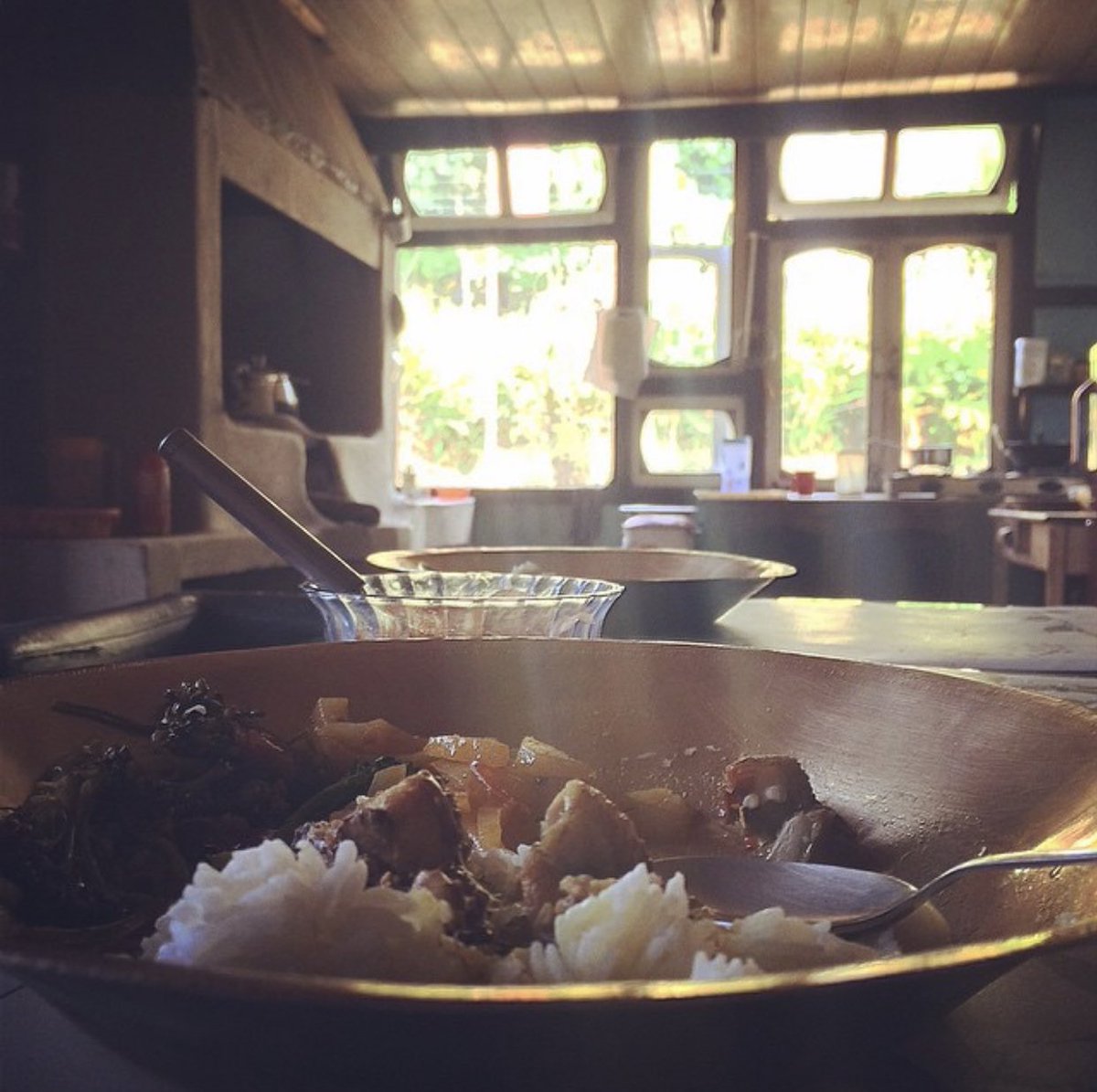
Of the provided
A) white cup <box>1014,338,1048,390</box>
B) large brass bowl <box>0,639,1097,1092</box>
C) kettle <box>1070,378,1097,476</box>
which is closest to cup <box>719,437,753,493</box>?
white cup <box>1014,338,1048,390</box>

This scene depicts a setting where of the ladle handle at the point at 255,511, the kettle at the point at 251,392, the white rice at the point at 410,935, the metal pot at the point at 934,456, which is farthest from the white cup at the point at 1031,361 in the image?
the white rice at the point at 410,935

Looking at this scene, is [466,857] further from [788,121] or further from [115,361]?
[788,121]

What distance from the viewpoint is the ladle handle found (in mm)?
1026

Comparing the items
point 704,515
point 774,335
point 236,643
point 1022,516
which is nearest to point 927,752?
point 236,643

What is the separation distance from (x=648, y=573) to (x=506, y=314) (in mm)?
5266

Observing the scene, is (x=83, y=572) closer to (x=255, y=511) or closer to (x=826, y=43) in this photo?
(x=255, y=511)

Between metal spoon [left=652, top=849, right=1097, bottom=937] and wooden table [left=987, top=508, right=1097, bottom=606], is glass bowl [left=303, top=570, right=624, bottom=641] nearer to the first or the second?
metal spoon [left=652, top=849, right=1097, bottom=937]

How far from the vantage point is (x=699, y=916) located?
1.53ft

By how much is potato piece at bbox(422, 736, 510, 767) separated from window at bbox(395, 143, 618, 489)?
19.5 ft

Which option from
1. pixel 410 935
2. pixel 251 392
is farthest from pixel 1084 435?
pixel 410 935

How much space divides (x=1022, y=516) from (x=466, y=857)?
14.9 ft

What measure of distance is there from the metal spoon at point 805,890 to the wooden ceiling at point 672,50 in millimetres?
4891

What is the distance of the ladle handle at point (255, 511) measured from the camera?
103cm

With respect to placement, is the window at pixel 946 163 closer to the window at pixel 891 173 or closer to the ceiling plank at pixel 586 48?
the window at pixel 891 173
